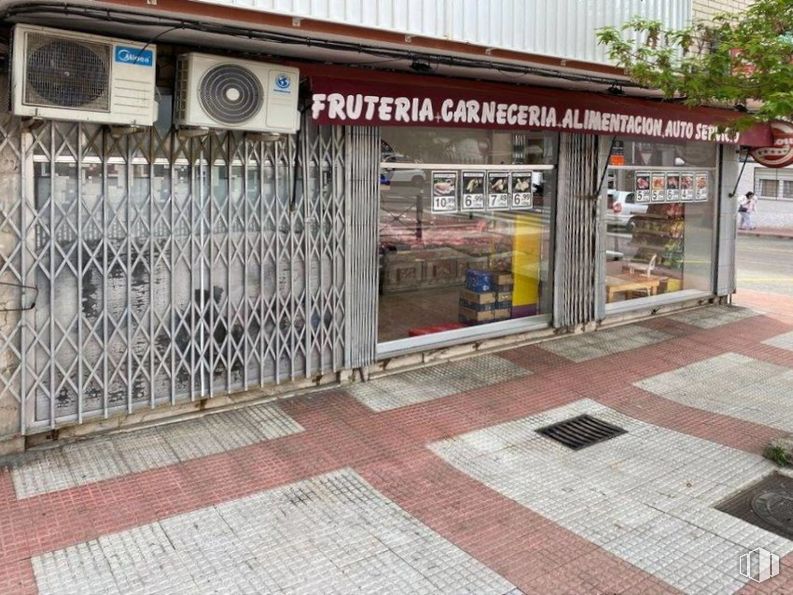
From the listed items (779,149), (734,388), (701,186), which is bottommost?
(734,388)

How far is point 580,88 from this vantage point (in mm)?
8711

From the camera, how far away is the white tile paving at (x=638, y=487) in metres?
4.48

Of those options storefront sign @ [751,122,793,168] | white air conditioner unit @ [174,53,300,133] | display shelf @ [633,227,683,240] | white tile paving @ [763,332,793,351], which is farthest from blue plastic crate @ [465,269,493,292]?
storefront sign @ [751,122,793,168]

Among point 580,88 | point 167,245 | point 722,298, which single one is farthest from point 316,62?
point 722,298

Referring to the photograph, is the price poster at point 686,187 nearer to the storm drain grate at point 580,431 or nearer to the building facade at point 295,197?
the building facade at point 295,197

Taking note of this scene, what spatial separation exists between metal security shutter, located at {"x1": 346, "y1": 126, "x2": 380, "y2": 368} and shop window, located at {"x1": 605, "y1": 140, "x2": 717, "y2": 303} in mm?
4126

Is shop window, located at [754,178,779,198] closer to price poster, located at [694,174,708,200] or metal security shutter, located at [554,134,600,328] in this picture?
price poster, located at [694,174,708,200]

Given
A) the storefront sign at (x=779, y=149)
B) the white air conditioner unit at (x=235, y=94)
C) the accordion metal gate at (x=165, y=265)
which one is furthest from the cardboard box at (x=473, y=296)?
the storefront sign at (x=779, y=149)

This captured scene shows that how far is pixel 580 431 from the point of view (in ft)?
21.5

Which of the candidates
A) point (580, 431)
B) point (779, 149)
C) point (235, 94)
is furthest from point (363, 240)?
point (779, 149)

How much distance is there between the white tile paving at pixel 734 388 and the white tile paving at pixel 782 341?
3.29ft

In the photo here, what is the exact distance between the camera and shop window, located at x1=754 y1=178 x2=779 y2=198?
29922 millimetres

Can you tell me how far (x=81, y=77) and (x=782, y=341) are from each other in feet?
31.3

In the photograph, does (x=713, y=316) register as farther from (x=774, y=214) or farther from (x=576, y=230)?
(x=774, y=214)
